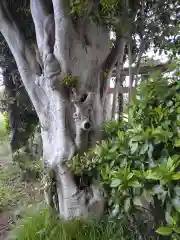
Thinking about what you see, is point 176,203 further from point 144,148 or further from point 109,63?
point 109,63

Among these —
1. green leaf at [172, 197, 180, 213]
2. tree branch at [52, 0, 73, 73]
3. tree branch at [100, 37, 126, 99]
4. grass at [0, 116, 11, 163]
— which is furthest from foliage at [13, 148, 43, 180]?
green leaf at [172, 197, 180, 213]

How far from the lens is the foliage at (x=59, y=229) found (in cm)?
191

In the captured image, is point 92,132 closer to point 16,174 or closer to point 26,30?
point 26,30

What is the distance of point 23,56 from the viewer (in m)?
2.49

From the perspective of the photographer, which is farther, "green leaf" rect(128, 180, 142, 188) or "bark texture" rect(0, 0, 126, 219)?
"bark texture" rect(0, 0, 126, 219)

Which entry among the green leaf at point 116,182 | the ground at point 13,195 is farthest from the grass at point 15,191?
the green leaf at point 116,182

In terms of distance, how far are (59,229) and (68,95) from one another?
1236 millimetres

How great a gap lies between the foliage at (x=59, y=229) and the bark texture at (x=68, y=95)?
12 centimetres

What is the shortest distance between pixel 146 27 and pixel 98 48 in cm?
51

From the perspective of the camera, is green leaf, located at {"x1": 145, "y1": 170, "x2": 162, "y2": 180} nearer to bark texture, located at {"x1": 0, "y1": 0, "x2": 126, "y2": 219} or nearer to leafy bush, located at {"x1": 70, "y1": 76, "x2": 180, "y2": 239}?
leafy bush, located at {"x1": 70, "y1": 76, "x2": 180, "y2": 239}

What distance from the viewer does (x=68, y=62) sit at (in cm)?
212

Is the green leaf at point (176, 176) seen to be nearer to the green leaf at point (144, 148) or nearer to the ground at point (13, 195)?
the green leaf at point (144, 148)

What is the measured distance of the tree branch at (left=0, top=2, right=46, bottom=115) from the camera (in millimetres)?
2424

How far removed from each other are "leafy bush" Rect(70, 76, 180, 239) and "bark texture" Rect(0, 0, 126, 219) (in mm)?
466
